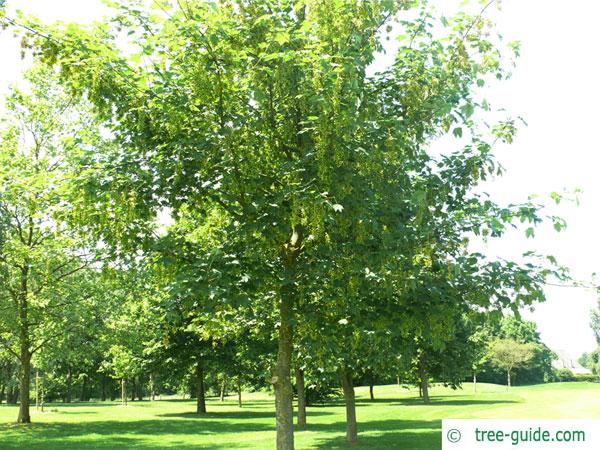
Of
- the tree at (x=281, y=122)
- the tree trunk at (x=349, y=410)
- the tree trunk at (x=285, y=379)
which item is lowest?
the tree trunk at (x=349, y=410)

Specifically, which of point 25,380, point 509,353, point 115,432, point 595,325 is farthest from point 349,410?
point 595,325

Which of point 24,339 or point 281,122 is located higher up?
point 281,122

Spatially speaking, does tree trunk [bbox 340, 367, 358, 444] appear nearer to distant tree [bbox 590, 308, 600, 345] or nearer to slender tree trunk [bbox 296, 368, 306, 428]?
slender tree trunk [bbox 296, 368, 306, 428]

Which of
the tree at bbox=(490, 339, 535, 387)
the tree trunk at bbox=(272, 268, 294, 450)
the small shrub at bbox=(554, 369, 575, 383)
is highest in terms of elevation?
the tree trunk at bbox=(272, 268, 294, 450)

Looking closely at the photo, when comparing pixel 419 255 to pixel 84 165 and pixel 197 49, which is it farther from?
pixel 84 165

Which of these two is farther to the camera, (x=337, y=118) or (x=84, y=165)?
(x=84, y=165)

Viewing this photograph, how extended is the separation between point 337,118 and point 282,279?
121 inches

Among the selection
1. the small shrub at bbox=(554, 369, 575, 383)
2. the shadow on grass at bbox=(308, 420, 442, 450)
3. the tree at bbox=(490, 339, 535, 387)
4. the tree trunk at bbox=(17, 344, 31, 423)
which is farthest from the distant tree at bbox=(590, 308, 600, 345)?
the tree trunk at bbox=(17, 344, 31, 423)

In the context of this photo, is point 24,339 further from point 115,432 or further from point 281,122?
point 281,122

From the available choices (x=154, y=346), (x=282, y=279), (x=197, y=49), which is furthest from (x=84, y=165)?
(x=154, y=346)

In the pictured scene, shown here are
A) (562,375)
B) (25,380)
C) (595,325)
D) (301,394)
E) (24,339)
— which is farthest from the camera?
(595,325)

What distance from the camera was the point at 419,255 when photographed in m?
9.65

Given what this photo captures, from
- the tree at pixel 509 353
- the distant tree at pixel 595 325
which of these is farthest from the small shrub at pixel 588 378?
the tree at pixel 509 353

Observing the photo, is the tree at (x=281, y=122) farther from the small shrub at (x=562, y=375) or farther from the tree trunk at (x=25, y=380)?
the small shrub at (x=562, y=375)
